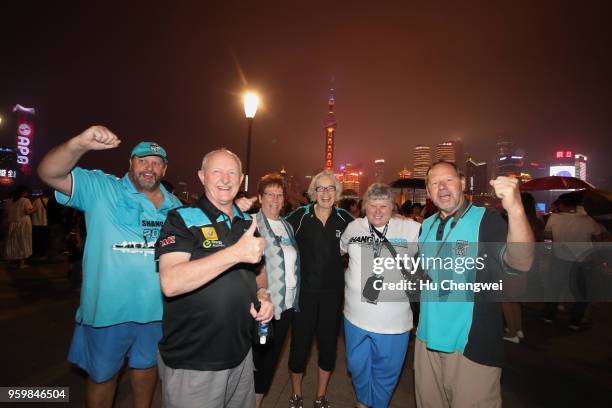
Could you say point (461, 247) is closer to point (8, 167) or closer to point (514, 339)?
point (514, 339)

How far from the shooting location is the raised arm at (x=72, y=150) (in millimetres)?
2594

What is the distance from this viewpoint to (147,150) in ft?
10.6

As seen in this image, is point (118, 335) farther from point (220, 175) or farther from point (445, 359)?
point (445, 359)

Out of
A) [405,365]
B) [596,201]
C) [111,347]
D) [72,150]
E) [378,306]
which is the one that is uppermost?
[72,150]

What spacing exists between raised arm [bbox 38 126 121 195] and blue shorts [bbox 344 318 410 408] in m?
3.04

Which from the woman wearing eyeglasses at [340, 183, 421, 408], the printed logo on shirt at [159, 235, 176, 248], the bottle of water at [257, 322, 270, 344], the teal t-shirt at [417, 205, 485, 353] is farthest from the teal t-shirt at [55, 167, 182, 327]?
the teal t-shirt at [417, 205, 485, 353]

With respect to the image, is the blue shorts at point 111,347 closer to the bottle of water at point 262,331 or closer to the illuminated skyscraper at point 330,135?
the bottle of water at point 262,331

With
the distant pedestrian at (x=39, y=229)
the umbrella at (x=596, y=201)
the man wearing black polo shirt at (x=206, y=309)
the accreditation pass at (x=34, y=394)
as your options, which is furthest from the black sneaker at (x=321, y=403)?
the distant pedestrian at (x=39, y=229)

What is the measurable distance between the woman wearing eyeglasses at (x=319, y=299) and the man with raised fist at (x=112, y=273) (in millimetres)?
1591

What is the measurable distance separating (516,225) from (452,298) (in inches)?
30.7

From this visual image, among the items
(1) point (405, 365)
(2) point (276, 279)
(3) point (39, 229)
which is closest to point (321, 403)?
(2) point (276, 279)

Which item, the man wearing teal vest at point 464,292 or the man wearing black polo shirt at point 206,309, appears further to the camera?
the man wearing teal vest at point 464,292

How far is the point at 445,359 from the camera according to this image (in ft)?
8.80

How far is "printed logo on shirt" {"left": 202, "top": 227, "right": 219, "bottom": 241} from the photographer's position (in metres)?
2.18
